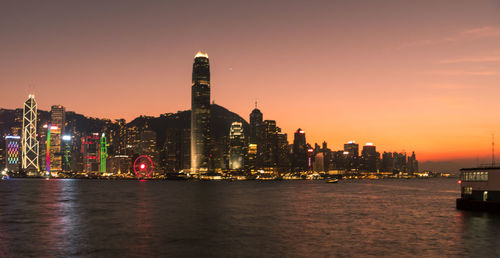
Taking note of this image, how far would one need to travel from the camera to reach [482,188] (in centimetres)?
7525

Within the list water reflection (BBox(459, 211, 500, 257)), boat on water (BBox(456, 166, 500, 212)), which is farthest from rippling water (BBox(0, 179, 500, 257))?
boat on water (BBox(456, 166, 500, 212))

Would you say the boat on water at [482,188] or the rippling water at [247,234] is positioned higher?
the boat on water at [482,188]

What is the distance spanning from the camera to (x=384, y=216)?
269 feet

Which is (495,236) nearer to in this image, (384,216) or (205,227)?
(384,216)

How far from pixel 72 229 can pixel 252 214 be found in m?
33.2

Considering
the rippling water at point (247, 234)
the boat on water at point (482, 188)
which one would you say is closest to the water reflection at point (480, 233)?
the rippling water at point (247, 234)

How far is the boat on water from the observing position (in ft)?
237

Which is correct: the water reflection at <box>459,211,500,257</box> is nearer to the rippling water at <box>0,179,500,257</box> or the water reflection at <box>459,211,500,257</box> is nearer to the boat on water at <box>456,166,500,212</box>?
the rippling water at <box>0,179,500,257</box>

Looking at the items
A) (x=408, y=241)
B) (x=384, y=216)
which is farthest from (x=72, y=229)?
(x=384, y=216)

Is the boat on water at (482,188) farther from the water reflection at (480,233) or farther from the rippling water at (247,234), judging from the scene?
the rippling water at (247,234)

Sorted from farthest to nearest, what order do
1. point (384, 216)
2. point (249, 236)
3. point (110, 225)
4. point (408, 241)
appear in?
point (384, 216)
point (110, 225)
point (249, 236)
point (408, 241)

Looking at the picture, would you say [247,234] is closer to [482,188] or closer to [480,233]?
[480,233]

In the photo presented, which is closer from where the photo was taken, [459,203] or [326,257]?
[326,257]

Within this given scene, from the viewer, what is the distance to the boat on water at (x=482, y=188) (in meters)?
72.2
